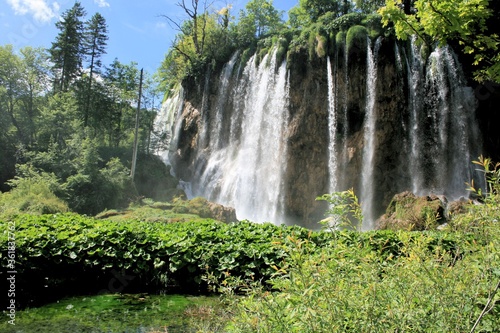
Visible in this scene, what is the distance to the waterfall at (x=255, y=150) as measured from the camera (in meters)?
23.7

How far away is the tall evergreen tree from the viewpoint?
122 feet

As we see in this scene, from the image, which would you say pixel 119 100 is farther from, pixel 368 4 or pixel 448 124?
pixel 448 124

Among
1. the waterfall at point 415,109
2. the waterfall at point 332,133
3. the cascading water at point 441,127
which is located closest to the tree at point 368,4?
the waterfall at point 332,133

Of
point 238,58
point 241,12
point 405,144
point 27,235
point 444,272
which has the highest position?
point 241,12

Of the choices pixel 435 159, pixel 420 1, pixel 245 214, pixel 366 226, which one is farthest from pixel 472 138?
pixel 420 1

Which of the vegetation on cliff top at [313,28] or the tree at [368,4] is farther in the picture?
the tree at [368,4]

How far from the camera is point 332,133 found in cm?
2270

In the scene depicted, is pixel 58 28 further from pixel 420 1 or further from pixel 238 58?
pixel 420 1

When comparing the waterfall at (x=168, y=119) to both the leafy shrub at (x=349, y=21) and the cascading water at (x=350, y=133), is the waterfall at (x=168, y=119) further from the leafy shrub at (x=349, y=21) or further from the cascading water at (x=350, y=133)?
the leafy shrub at (x=349, y=21)

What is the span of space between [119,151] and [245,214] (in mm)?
14064

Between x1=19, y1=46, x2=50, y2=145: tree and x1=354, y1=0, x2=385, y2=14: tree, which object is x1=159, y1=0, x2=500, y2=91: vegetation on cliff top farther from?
x1=19, y1=46, x2=50, y2=145: tree

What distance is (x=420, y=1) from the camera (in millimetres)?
7535

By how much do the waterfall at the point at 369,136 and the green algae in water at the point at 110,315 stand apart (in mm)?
16471

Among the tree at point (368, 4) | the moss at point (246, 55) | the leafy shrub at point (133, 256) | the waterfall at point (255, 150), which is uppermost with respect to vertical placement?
the tree at point (368, 4)
